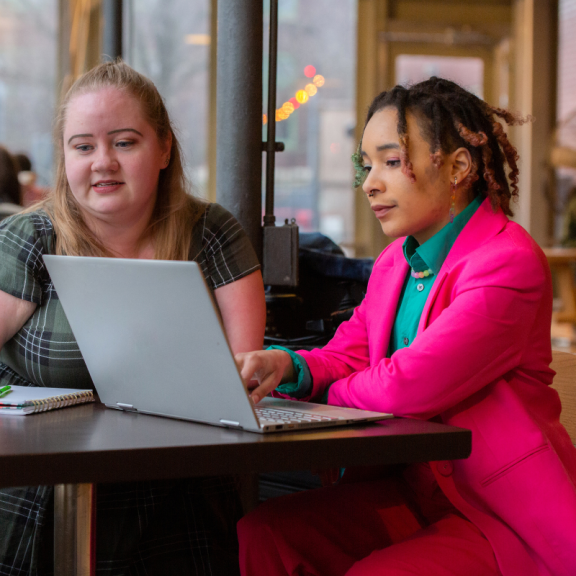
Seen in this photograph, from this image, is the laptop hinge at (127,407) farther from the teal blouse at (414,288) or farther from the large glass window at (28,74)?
the large glass window at (28,74)

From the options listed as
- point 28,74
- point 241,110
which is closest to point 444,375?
point 241,110

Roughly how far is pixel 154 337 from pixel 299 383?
365mm

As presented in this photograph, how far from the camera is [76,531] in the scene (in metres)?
1.05

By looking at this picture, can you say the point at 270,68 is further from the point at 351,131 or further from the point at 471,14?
the point at 471,14

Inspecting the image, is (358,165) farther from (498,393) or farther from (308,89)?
(308,89)

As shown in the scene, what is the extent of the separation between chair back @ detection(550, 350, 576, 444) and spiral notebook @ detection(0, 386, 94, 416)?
2.80 feet

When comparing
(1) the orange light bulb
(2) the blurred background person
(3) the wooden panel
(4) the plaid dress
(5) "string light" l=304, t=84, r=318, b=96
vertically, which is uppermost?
(3) the wooden panel

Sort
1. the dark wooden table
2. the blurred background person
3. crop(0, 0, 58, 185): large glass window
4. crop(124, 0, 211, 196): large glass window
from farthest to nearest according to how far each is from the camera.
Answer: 1. crop(124, 0, 211, 196): large glass window
2. crop(0, 0, 58, 185): large glass window
3. the blurred background person
4. the dark wooden table

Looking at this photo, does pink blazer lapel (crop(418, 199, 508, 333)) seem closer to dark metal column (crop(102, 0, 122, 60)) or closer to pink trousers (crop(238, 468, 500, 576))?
pink trousers (crop(238, 468, 500, 576))

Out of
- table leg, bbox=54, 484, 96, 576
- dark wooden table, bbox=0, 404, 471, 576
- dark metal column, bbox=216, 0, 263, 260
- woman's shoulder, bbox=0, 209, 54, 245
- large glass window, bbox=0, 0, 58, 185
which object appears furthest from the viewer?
large glass window, bbox=0, 0, 58, 185

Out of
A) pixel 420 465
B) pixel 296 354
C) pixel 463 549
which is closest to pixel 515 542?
pixel 463 549

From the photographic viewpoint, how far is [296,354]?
4.34ft

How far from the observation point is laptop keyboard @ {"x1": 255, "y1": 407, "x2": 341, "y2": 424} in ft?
3.23

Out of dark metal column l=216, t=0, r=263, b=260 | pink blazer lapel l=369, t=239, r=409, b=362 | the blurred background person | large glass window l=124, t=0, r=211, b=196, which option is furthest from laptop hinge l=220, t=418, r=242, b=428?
large glass window l=124, t=0, r=211, b=196
